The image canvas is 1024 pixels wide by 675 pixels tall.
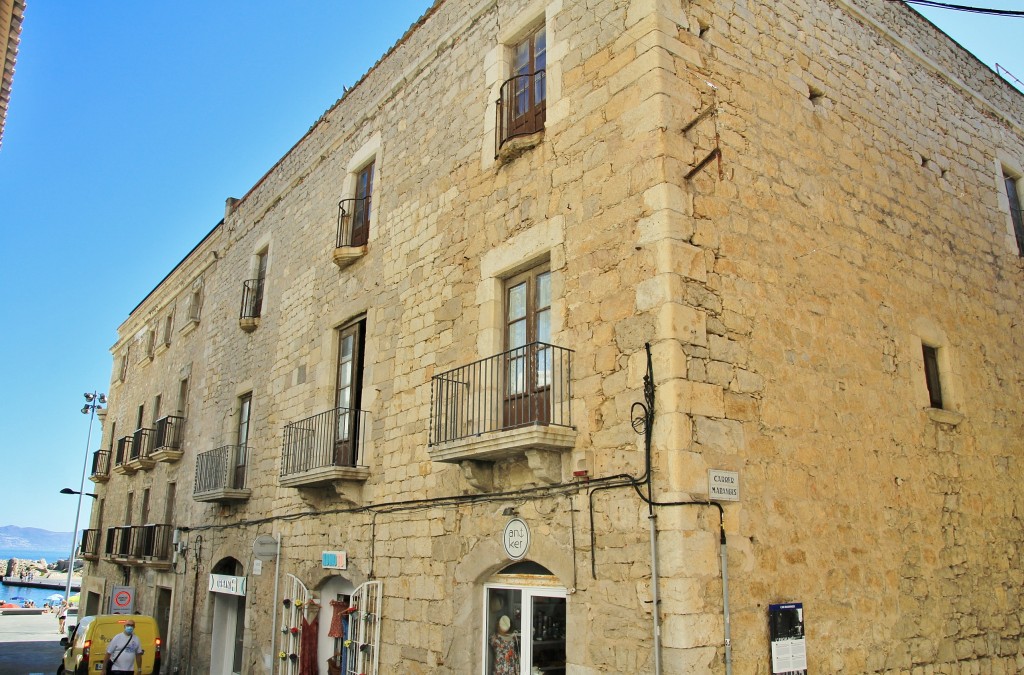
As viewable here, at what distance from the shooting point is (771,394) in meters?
6.67

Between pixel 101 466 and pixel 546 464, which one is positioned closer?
pixel 546 464

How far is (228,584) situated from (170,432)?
535 cm

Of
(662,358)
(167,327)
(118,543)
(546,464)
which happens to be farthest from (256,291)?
(662,358)

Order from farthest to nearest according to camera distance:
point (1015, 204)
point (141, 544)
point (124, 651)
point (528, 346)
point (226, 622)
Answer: point (141, 544)
point (226, 622)
point (124, 651)
point (1015, 204)
point (528, 346)

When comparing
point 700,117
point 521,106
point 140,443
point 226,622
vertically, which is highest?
point 521,106

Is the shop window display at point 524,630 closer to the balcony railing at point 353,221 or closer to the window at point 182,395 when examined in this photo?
the balcony railing at point 353,221

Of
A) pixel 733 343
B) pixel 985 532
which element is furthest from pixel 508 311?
pixel 985 532

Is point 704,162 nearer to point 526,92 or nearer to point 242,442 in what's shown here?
point 526,92

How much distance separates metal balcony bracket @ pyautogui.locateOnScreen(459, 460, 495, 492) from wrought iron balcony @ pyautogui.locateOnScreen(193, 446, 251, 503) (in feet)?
21.9

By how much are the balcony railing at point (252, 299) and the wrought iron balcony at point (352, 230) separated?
3493 millimetres

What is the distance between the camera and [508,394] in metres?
7.60

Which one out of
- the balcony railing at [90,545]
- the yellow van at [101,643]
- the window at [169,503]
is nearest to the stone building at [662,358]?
the yellow van at [101,643]

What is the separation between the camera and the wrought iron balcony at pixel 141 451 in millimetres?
18469

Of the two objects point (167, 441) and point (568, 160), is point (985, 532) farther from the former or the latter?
point (167, 441)
